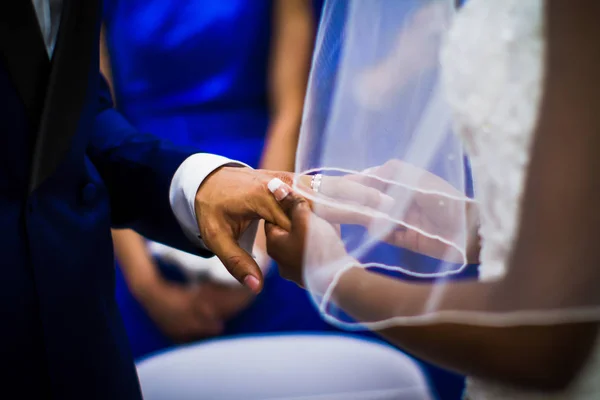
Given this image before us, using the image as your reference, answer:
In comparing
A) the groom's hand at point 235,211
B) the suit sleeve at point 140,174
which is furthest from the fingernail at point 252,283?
the suit sleeve at point 140,174

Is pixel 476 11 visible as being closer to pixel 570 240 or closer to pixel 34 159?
pixel 570 240

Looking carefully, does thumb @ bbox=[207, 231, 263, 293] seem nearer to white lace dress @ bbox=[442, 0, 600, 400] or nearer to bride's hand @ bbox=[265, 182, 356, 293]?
bride's hand @ bbox=[265, 182, 356, 293]

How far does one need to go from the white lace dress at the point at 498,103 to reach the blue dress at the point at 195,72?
0.29 m

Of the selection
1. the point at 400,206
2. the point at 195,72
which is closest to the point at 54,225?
the point at 400,206

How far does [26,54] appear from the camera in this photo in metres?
0.35

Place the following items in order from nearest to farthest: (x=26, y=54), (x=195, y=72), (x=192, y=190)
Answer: (x=26, y=54) → (x=192, y=190) → (x=195, y=72)

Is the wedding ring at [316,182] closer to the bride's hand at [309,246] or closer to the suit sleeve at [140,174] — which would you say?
the bride's hand at [309,246]

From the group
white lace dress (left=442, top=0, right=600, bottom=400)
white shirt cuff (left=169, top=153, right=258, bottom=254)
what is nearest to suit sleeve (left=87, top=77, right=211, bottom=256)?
white shirt cuff (left=169, top=153, right=258, bottom=254)

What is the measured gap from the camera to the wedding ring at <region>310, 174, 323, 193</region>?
1.30 feet

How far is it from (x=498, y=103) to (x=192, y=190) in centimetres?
26

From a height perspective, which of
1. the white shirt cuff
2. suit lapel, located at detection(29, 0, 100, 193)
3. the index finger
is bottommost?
the white shirt cuff

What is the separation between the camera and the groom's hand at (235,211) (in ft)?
1.35

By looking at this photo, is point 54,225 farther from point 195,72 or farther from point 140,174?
point 195,72

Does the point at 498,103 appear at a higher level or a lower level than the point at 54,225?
higher
